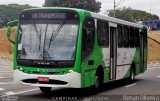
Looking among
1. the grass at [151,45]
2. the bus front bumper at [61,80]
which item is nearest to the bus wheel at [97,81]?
the bus front bumper at [61,80]

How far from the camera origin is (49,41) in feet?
50.5

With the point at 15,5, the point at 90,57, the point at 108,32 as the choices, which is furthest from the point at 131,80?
the point at 15,5

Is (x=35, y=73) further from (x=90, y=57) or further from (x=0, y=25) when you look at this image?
(x=0, y=25)

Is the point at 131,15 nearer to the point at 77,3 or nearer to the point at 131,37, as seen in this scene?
the point at 77,3

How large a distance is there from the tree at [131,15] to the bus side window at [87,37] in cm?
8985

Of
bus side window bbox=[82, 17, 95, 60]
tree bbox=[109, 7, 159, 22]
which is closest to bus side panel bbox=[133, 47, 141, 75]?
bus side window bbox=[82, 17, 95, 60]

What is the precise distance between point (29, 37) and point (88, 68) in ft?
7.27

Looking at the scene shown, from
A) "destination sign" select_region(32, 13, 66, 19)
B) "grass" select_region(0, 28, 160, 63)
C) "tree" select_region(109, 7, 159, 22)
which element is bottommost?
"grass" select_region(0, 28, 160, 63)

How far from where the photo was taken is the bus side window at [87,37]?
51.0 feet

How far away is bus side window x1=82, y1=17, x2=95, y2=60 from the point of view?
15547mm

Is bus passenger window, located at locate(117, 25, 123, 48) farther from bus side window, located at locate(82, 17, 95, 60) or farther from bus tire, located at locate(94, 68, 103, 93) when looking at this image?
bus side window, located at locate(82, 17, 95, 60)

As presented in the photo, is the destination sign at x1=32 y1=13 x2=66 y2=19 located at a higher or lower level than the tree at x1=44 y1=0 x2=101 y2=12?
lower

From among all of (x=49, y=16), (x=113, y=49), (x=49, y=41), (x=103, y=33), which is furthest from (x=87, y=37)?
(x=113, y=49)

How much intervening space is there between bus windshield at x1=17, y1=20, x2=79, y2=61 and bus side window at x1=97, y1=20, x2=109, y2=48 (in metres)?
2.04
